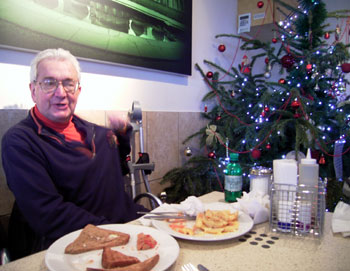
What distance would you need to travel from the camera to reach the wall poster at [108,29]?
1.43 m

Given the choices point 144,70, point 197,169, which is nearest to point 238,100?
point 197,169

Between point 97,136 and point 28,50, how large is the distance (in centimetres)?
57

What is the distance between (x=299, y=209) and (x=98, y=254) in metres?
0.59

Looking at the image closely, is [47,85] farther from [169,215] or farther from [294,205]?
[294,205]

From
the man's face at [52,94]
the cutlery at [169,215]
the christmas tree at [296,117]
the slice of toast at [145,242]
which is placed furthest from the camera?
the christmas tree at [296,117]

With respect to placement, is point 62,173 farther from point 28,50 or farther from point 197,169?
point 197,169

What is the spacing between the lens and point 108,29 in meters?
1.85

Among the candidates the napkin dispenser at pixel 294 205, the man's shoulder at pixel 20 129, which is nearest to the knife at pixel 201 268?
the napkin dispenser at pixel 294 205

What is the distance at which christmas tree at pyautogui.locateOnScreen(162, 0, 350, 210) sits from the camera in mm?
2020

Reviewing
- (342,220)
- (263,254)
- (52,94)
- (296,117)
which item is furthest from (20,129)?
(296,117)

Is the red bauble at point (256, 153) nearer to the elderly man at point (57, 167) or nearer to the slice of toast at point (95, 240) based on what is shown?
the elderly man at point (57, 167)

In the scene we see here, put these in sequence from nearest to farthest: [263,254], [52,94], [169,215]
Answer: [263,254] < [169,215] < [52,94]

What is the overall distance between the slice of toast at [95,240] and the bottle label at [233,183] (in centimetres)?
49

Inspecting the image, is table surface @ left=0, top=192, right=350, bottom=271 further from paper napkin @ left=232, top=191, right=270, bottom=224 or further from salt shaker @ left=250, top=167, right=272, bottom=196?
salt shaker @ left=250, top=167, right=272, bottom=196
